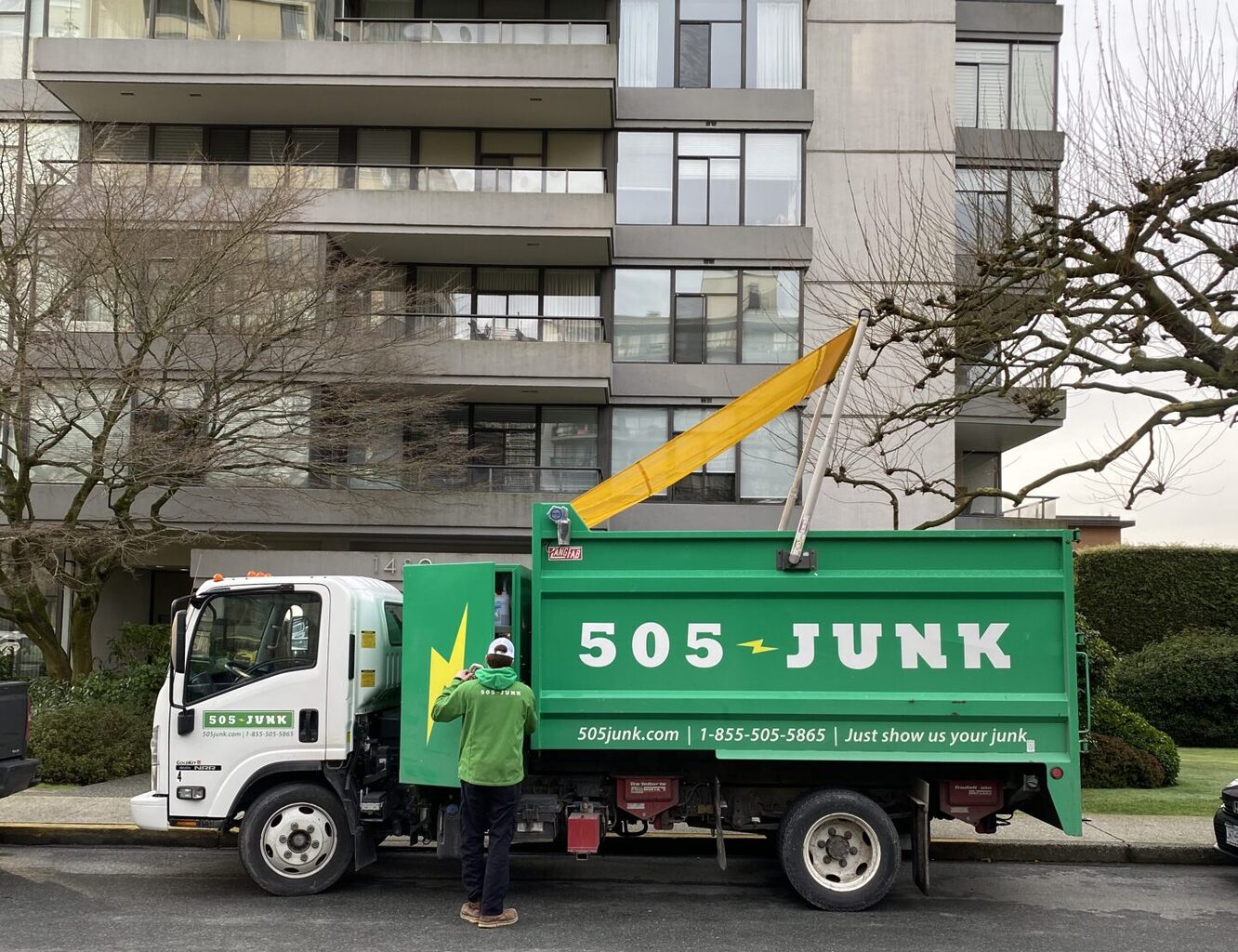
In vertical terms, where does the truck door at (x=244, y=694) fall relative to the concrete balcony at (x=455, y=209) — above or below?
below

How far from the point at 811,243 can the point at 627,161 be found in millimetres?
3924

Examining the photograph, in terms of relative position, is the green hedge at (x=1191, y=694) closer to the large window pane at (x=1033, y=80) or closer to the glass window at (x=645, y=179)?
the large window pane at (x=1033, y=80)

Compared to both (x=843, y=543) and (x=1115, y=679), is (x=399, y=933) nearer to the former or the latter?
→ (x=843, y=543)

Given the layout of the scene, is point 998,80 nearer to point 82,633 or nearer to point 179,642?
point 82,633

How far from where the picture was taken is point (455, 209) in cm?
2144

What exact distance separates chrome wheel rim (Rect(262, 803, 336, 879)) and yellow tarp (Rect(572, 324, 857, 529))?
9.51 ft

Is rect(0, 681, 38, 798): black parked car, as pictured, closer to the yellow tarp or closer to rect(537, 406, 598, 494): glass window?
the yellow tarp

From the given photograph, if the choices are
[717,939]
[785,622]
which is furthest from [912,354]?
[717,939]

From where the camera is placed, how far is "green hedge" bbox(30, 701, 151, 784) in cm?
1309

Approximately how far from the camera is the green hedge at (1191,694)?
63.4ft

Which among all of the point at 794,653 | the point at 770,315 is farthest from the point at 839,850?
the point at 770,315

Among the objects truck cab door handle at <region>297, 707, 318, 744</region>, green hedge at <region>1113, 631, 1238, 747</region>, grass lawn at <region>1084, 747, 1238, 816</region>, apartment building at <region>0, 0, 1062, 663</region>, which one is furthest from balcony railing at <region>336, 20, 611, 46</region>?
truck cab door handle at <region>297, 707, 318, 744</region>

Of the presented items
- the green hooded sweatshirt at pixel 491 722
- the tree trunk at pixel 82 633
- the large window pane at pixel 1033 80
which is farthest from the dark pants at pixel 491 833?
the large window pane at pixel 1033 80

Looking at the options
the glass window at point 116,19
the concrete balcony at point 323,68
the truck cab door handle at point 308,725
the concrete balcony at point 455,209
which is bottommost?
the truck cab door handle at point 308,725
